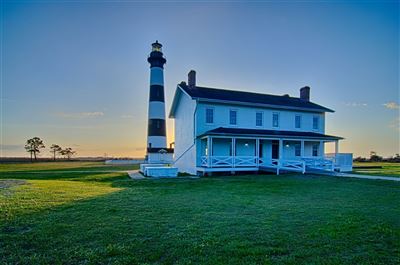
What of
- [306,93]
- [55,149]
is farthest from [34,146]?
[306,93]

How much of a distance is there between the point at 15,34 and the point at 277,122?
21.0 meters

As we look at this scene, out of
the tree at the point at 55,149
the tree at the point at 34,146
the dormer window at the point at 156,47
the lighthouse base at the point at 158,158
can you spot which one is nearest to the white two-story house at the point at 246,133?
the lighthouse base at the point at 158,158

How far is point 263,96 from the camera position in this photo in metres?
25.0

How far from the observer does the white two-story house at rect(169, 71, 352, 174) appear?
19.5m

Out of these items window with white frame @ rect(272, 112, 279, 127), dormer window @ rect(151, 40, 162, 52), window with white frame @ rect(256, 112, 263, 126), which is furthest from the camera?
dormer window @ rect(151, 40, 162, 52)

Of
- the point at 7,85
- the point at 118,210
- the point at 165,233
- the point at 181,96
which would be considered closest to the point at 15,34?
the point at 7,85

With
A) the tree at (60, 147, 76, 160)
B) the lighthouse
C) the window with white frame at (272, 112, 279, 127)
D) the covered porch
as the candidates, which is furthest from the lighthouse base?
the tree at (60, 147, 76, 160)

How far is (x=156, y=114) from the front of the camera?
97.8 ft

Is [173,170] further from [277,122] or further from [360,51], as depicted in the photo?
[360,51]

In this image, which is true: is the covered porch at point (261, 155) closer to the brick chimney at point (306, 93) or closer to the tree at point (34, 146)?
the brick chimney at point (306, 93)

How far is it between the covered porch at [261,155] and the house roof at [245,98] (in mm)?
3133

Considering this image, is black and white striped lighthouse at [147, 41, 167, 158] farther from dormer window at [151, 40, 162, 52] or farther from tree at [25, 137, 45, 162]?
tree at [25, 137, 45, 162]

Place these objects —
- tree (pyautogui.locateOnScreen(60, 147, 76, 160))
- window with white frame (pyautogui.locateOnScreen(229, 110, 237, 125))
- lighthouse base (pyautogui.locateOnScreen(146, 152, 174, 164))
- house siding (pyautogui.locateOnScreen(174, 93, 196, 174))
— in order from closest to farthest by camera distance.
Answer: house siding (pyautogui.locateOnScreen(174, 93, 196, 174)) → window with white frame (pyautogui.locateOnScreen(229, 110, 237, 125)) → lighthouse base (pyautogui.locateOnScreen(146, 152, 174, 164)) → tree (pyautogui.locateOnScreen(60, 147, 76, 160))

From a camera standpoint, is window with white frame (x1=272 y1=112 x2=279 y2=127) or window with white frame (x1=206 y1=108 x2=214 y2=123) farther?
window with white frame (x1=272 y1=112 x2=279 y2=127)
